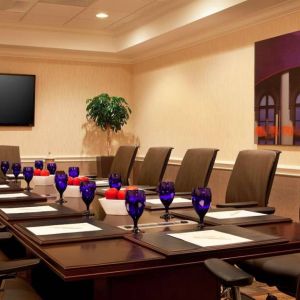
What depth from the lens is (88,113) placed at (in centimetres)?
770

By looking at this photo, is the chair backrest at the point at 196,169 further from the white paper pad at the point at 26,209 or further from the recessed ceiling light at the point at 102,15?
the recessed ceiling light at the point at 102,15

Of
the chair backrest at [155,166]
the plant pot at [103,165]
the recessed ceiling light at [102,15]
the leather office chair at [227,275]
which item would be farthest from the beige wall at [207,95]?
the leather office chair at [227,275]

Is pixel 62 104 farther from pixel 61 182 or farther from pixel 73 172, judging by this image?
pixel 61 182

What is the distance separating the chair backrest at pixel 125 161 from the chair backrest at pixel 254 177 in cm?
132

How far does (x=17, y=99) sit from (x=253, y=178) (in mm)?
4864

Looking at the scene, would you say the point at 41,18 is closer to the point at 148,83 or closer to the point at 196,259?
the point at 148,83

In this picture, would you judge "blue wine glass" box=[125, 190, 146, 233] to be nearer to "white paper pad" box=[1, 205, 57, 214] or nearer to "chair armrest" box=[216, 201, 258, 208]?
"white paper pad" box=[1, 205, 57, 214]

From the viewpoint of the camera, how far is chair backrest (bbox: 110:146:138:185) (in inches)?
181

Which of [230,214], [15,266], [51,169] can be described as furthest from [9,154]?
[15,266]

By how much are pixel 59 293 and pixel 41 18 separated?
15.6ft

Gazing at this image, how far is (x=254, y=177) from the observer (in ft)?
10.5

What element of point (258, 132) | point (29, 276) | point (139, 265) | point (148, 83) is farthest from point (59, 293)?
point (148, 83)

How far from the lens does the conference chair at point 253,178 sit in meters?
3.11

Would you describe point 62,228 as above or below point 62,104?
below
